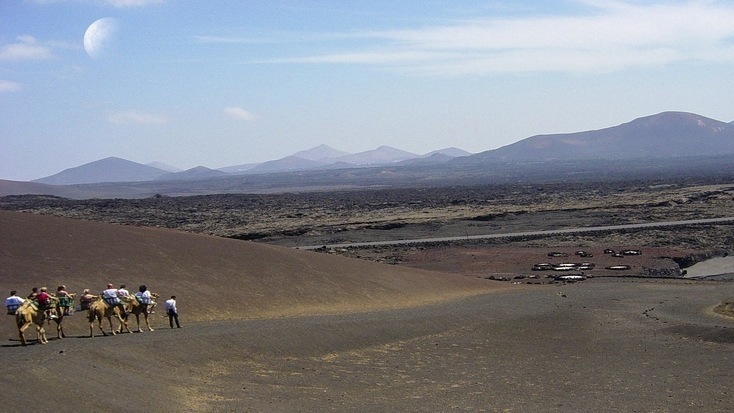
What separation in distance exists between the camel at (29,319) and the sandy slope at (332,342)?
1.31 ft

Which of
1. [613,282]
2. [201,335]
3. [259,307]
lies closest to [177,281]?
[259,307]

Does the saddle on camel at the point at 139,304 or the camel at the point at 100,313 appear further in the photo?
the saddle on camel at the point at 139,304

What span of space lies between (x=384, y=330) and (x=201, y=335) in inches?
290

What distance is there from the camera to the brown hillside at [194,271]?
88.5ft

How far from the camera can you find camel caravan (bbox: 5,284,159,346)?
20062 mm

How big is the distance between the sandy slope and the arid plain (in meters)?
0.08

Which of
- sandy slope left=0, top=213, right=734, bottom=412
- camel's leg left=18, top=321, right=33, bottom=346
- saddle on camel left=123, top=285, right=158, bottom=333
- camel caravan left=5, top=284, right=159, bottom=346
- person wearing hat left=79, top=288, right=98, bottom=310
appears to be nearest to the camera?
sandy slope left=0, top=213, right=734, bottom=412

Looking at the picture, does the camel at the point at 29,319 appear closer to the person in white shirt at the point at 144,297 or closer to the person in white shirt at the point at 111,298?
the person in white shirt at the point at 111,298

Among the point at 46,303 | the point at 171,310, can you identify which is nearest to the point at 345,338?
the point at 171,310

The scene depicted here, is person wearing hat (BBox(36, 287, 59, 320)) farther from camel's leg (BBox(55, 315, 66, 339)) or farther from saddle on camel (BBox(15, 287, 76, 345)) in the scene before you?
camel's leg (BBox(55, 315, 66, 339))

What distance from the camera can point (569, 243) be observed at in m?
68.9

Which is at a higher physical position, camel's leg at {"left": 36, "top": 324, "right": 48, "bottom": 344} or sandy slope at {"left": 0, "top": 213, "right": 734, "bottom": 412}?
camel's leg at {"left": 36, "top": 324, "right": 48, "bottom": 344}

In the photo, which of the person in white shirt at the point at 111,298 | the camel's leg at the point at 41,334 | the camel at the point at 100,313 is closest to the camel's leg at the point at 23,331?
the camel's leg at the point at 41,334

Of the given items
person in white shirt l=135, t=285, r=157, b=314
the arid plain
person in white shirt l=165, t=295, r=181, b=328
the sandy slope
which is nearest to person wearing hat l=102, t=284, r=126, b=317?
person in white shirt l=135, t=285, r=157, b=314
